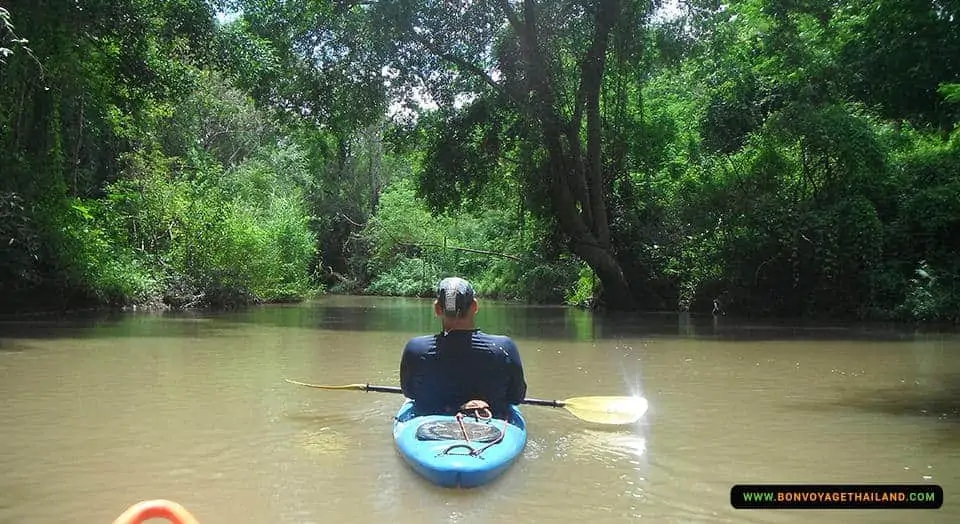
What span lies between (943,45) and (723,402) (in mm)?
12620

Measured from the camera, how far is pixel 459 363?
5.72 m

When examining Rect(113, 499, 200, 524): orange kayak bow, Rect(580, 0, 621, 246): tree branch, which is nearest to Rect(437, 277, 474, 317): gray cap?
Rect(113, 499, 200, 524): orange kayak bow

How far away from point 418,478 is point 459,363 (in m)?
0.97

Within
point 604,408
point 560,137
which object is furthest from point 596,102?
point 604,408

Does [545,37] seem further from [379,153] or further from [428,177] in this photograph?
[379,153]

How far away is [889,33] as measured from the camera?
696 inches

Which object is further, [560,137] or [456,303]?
[560,137]

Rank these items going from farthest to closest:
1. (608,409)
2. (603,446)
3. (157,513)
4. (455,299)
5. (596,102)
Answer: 1. (596,102)
2. (608,409)
3. (603,446)
4. (455,299)
5. (157,513)

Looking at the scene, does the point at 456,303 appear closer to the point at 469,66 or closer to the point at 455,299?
the point at 455,299

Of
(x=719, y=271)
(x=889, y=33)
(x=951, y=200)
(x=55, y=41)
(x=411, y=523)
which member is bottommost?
(x=411, y=523)


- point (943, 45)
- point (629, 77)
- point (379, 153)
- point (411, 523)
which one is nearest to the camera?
point (411, 523)

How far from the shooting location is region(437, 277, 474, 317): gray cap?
5625mm

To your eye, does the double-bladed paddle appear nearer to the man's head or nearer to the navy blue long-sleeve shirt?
the navy blue long-sleeve shirt

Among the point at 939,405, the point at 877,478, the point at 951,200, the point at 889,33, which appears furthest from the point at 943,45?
the point at 877,478
